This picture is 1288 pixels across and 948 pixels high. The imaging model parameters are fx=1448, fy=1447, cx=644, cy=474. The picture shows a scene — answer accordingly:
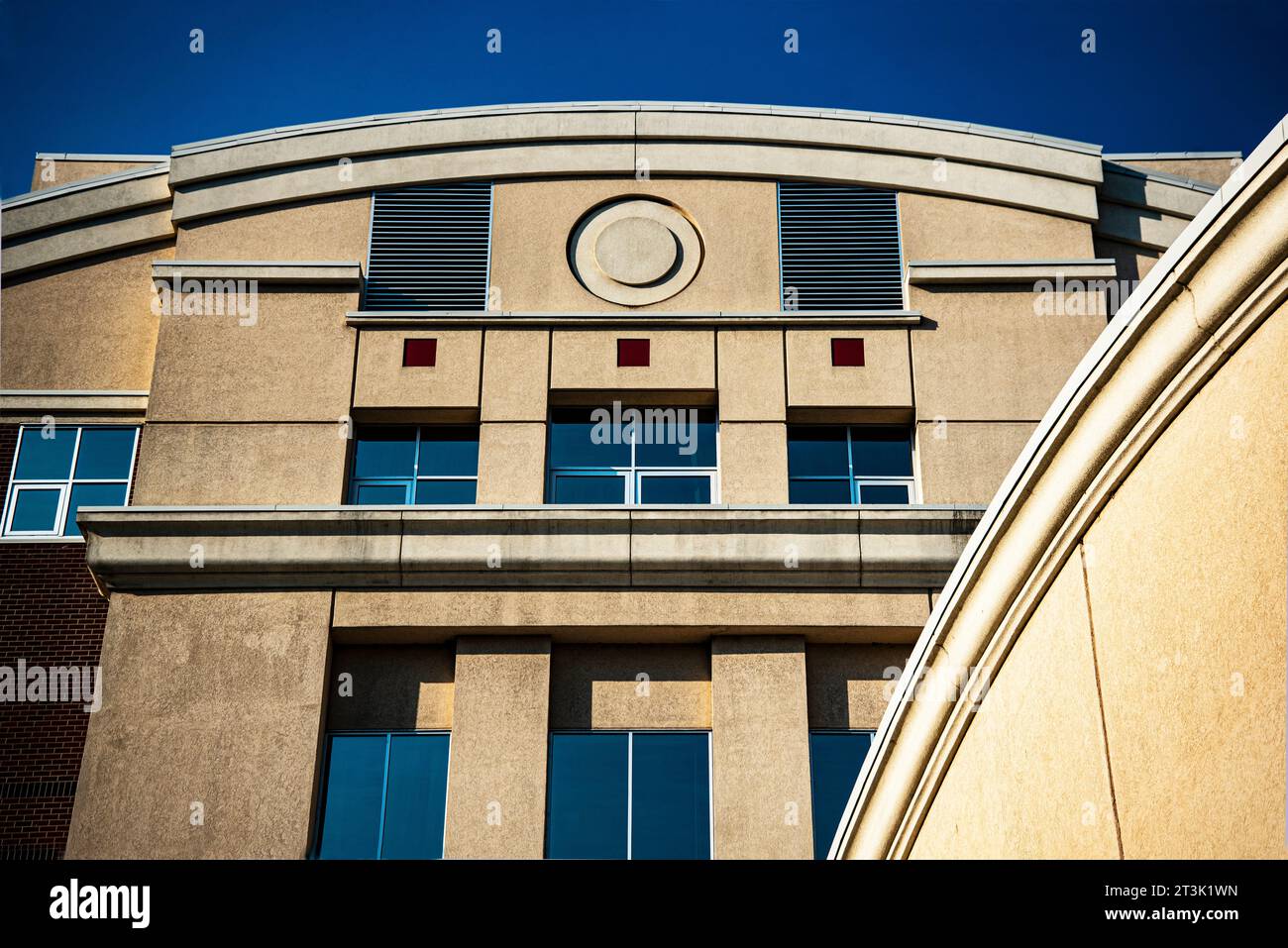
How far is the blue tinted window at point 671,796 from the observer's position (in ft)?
55.7

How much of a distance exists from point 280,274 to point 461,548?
5156 millimetres

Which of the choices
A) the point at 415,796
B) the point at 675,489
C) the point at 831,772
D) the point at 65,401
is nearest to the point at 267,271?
the point at 65,401

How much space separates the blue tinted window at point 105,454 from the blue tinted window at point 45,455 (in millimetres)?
161

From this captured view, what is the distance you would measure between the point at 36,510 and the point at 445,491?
5739 mm

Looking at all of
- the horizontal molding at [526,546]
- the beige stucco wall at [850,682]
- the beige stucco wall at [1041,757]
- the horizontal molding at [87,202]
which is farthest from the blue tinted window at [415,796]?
the horizontal molding at [87,202]

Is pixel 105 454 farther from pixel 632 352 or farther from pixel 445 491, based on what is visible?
pixel 632 352

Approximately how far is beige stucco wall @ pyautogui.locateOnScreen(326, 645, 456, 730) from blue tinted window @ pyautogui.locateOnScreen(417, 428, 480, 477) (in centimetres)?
254

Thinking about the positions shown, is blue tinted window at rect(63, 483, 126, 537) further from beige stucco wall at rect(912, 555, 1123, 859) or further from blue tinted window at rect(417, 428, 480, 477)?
beige stucco wall at rect(912, 555, 1123, 859)

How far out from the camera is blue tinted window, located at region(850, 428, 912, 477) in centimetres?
1953

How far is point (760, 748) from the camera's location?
17297 millimetres

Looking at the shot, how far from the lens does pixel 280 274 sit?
20.3 m

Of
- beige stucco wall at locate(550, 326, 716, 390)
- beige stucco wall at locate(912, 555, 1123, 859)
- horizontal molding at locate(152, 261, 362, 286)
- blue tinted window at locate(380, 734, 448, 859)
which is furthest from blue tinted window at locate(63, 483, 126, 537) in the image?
beige stucco wall at locate(912, 555, 1123, 859)
